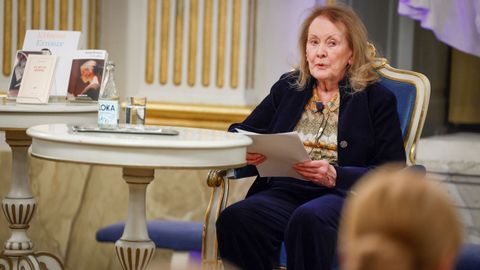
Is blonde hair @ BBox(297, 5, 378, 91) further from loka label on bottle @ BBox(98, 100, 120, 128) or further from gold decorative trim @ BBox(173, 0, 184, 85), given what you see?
gold decorative trim @ BBox(173, 0, 184, 85)

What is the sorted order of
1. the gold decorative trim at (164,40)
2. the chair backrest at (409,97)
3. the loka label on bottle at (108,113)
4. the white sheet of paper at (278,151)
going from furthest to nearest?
the gold decorative trim at (164,40)
the chair backrest at (409,97)
the loka label on bottle at (108,113)
the white sheet of paper at (278,151)

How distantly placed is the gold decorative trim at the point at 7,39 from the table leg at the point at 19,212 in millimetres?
972

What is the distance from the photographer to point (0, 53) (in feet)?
15.5

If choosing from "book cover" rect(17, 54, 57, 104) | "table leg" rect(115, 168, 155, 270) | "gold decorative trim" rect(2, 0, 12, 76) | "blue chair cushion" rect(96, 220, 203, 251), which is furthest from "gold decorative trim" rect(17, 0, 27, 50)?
"table leg" rect(115, 168, 155, 270)

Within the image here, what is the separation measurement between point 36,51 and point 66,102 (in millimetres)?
270

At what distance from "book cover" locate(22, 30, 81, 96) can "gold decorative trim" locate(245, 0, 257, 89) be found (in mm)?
955

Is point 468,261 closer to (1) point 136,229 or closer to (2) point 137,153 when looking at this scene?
(1) point 136,229

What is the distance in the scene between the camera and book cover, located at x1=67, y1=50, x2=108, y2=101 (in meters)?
3.86

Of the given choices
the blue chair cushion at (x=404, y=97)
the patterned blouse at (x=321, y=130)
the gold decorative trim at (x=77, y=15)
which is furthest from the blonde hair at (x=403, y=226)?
the gold decorative trim at (x=77, y=15)

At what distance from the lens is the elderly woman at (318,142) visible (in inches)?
118

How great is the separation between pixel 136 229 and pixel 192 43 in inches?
67.4

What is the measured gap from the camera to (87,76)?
3.87 m

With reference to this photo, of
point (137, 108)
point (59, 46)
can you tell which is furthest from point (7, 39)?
point (137, 108)

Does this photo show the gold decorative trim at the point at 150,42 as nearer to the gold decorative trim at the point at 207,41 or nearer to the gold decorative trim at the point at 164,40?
the gold decorative trim at the point at 164,40
